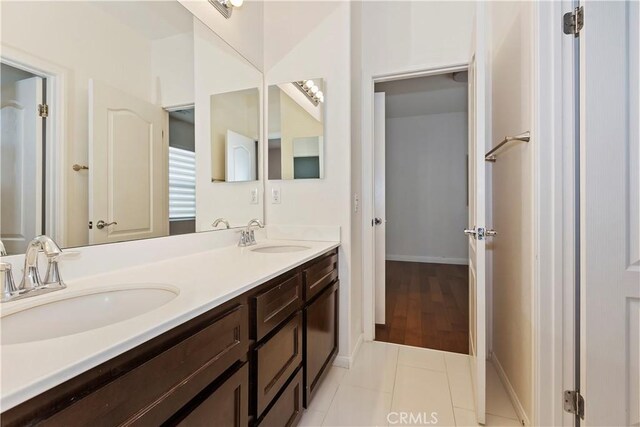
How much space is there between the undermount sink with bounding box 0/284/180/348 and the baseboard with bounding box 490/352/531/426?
5.55 ft

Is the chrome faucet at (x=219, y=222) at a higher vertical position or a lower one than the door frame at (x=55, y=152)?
lower

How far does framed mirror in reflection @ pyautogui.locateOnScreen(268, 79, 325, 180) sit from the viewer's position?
193cm

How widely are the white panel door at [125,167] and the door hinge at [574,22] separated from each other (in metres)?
1.76

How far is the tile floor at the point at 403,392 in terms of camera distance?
4.69ft

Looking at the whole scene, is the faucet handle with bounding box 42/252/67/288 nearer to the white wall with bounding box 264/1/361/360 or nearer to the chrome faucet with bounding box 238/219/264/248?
the chrome faucet with bounding box 238/219/264/248

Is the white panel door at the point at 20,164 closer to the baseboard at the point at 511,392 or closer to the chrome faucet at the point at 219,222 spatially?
the chrome faucet at the point at 219,222

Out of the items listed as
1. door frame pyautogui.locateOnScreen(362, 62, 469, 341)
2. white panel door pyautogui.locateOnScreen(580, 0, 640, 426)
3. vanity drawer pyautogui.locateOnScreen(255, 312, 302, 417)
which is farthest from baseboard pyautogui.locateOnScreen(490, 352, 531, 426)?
vanity drawer pyautogui.locateOnScreen(255, 312, 302, 417)

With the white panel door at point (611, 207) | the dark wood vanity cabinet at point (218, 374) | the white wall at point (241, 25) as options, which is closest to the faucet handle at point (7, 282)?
the dark wood vanity cabinet at point (218, 374)

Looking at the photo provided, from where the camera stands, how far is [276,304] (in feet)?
3.58

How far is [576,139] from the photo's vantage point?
115 centimetres

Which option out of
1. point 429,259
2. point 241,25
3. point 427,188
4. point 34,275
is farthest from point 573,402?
point 427,188

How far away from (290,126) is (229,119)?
42cm

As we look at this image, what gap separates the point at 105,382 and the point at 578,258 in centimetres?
158

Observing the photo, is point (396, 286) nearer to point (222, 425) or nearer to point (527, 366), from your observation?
point (527, 366)
